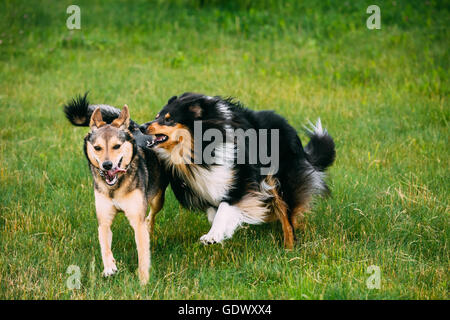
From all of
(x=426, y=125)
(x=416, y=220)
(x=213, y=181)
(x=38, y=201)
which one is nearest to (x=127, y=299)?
(x=213, y=181)

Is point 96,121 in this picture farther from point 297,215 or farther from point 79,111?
point 297,215

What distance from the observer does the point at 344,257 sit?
15.1ft

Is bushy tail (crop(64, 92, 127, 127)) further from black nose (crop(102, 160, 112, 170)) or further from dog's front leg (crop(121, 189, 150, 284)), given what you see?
dog's front leg (crop(121, 189, 150, 284))

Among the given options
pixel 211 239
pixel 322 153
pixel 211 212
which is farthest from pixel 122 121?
pixel 322 153

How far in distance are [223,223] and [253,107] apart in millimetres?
4541

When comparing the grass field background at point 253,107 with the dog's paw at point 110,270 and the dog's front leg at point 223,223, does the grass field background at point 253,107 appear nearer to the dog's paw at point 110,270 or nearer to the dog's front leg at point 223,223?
the dog's paw at point 110,270

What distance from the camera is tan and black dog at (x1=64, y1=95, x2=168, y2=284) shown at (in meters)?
3.84

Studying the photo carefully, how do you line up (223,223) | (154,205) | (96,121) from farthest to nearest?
1. (154,205)
2. (223,223)
3. (96,121)

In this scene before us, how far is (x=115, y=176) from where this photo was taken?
3.90 metres

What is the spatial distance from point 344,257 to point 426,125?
4.08 metres

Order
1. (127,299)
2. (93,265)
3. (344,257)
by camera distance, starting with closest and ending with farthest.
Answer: (127,299) → (93,265) → (344,257)

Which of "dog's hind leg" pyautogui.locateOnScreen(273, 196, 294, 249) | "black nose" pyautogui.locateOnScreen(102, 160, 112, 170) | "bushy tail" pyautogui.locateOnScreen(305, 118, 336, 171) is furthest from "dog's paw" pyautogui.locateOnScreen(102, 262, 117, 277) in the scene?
"bushy tail" pyautogui.locateOnScreen(305, 118, 336, 171)

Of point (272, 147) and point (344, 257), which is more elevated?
point (272, 147)
